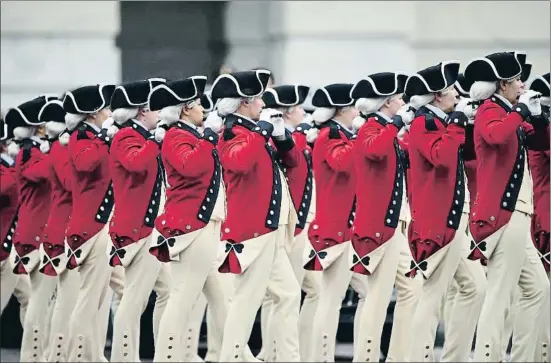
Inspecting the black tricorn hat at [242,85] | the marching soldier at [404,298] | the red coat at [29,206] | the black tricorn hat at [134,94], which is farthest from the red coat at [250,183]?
the red coat at [29,206]

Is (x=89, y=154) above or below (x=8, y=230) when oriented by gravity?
above

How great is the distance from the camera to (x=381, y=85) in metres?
10.0

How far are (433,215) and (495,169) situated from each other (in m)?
0.46

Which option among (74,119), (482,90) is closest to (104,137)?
(74,119)

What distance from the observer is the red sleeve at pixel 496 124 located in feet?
30.2

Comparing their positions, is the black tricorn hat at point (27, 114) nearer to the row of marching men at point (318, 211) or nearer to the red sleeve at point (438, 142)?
the row of marching men at point (318, 211)

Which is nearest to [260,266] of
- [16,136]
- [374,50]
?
[16,136]

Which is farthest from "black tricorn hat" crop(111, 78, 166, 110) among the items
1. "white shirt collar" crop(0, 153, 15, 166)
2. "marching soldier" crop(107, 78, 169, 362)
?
"white shirt collar" crop(0, 153, 15, 166)

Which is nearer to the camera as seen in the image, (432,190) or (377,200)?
(432,190)

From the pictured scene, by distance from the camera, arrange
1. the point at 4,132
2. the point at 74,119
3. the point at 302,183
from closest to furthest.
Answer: the point at 74,119, the point at 302,183, the point at 4,132

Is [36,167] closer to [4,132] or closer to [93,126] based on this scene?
[93,126]

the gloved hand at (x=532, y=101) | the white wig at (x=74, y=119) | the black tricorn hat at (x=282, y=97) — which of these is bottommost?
the white wig at (x=74, y=119)

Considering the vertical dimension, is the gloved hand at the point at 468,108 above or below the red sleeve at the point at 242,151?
above

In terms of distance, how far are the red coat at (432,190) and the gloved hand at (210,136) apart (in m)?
1.01
